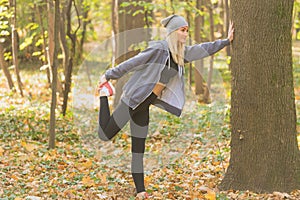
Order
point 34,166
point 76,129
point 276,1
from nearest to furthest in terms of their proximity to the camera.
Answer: point 276,1
point 34,166
point 76,129

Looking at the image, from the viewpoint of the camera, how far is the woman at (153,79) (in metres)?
5.48

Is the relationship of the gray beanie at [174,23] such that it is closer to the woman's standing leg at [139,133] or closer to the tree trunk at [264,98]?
the tree trunk at [264,98]

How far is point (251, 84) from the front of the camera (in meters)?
5.43

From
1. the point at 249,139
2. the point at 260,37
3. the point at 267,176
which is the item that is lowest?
the point at 267,176

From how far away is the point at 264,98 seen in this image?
5.41m

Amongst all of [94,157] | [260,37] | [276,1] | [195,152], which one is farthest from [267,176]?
[94,157]

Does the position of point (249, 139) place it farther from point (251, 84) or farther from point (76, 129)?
point (76, 129)

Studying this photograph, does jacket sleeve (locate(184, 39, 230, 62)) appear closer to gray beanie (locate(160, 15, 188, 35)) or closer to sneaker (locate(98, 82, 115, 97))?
gray beanie (locate(160, 15, 188, 35))

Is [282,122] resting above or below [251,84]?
below

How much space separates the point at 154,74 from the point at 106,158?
3.24 metres

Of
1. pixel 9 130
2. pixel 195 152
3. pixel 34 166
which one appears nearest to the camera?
pixel 34 166

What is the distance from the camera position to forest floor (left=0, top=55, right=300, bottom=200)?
19.4 feet

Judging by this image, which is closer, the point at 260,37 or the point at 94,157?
the point at 260,37

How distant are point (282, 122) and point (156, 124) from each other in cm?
548
